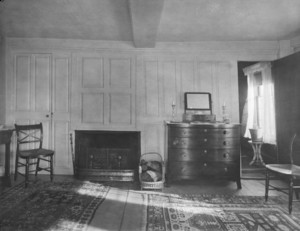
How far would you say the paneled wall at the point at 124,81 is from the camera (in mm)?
4570

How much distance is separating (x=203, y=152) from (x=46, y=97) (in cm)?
332

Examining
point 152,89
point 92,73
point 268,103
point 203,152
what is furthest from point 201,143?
point 92,73

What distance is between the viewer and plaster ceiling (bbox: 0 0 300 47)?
305 cm

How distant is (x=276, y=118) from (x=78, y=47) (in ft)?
14.0

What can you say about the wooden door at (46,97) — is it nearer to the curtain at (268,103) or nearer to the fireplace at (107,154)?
the fireplace at (107,154)

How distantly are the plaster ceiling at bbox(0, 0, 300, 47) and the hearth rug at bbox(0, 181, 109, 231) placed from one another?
2645 mm

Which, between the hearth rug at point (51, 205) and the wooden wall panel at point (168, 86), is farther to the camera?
the wooden wall panel at point (168, 86)

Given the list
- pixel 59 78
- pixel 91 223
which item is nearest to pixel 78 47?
pixel 59 78

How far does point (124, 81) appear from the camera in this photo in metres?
4.61

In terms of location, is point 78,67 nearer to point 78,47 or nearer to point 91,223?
point 78,47

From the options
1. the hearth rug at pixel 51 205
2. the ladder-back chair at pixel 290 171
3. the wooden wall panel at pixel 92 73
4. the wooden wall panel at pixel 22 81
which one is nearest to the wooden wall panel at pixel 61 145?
the hearth rug at pixel 51 205

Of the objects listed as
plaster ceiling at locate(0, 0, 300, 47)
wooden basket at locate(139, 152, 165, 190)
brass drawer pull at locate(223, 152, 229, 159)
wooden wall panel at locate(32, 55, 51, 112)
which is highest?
plaster ceiling at locate(0, 0, 300, 47)

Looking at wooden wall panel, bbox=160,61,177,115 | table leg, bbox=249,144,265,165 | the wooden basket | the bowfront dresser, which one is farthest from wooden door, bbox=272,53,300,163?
the wooden basket

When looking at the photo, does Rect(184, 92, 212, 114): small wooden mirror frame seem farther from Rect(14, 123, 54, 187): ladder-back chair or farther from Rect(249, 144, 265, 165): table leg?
Rect(14, 123, 54, 187): ladder-back chair
